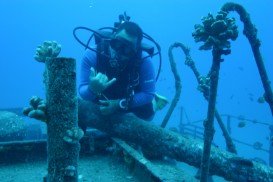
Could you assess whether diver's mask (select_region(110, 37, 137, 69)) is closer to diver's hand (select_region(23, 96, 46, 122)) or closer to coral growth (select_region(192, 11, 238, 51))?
coral growth (select_region(192, 11, 238, 51))

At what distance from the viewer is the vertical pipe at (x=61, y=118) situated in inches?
97.4

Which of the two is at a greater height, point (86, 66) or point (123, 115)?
point (86, 66)

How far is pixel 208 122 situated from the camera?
2.81 metres

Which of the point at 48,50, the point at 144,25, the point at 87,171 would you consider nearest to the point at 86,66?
the point at 48,50

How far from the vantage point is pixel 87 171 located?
13.0 feet

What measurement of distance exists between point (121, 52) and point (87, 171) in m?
1.90

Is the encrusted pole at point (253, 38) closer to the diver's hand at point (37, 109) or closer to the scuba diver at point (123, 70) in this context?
the scuba diver at point (123, 70)

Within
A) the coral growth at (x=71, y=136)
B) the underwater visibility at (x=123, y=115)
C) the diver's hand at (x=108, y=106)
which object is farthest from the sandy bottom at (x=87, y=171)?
the coral growth at (x=71, y=136)

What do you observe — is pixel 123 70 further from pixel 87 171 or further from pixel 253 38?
pixel 253 38

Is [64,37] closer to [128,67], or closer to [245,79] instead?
[245,79]

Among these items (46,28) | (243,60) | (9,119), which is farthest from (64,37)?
(9,119)

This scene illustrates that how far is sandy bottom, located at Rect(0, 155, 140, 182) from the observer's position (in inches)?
145

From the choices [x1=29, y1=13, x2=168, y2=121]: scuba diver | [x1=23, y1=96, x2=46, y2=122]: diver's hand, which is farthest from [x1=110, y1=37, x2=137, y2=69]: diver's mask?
[x1=23, y1=96, x2=46, y2=122]: diver's hand

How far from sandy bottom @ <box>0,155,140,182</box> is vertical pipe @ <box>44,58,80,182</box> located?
1.09 meters
